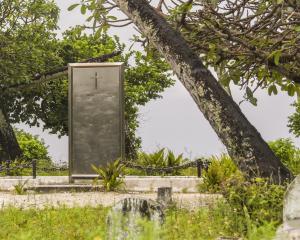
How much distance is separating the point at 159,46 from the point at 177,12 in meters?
0.87

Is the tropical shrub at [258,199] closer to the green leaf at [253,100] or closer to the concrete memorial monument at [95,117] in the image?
the green leaf at [253,100]

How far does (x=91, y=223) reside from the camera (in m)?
10.1

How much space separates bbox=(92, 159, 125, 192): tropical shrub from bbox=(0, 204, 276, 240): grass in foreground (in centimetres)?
483

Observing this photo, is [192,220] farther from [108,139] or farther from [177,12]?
[108,139]

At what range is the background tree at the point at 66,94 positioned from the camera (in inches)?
1281

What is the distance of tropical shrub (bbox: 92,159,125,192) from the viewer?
55.9ft

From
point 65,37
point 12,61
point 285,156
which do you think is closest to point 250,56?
point 285,156

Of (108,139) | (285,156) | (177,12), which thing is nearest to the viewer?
(177,12)

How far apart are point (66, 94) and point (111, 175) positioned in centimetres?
1596

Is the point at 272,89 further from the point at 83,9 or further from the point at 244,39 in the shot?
the point at 83,9

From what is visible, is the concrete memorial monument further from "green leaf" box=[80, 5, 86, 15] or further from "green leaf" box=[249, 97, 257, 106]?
"green leaf" box=[249, 97, 257, 106]

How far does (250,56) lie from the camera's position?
9289 millimetres

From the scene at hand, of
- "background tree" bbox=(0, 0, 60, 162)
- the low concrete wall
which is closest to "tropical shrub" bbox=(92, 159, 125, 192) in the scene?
the low concrete wall

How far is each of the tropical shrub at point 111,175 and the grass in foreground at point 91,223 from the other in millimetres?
4827
